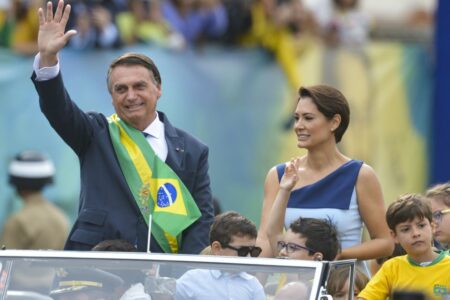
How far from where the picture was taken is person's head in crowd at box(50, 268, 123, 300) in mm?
5844

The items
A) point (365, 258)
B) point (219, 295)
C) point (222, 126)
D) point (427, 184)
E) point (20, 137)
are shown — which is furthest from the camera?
point (427, 184)

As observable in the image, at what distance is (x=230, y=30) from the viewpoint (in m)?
14.7

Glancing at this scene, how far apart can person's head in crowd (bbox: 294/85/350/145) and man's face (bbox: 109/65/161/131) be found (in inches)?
28.8

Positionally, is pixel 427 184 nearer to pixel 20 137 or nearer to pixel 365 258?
pixel 20 137

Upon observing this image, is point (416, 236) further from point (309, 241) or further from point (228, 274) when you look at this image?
point (228, 274)

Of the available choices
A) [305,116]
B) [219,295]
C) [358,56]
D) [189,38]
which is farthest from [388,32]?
[219,295]

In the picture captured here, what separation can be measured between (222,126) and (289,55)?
38.9 inches

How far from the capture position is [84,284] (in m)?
5.88

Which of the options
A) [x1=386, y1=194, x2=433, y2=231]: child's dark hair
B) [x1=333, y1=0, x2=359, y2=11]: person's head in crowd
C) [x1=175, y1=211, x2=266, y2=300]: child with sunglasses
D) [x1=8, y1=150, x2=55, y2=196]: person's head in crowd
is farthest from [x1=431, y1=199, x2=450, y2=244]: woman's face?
[x1=333, y1=0, x2=359, y2=11]: person's head in crowd

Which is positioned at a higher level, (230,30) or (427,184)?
(230,30)

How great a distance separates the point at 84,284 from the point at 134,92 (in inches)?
61.7

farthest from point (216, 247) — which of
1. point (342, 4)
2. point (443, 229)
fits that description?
point (342, 4)

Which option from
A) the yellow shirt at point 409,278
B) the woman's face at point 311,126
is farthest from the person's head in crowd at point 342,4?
the yellow shirt at point 409,278

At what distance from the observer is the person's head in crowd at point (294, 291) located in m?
5.62
